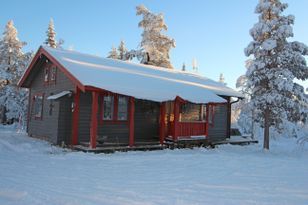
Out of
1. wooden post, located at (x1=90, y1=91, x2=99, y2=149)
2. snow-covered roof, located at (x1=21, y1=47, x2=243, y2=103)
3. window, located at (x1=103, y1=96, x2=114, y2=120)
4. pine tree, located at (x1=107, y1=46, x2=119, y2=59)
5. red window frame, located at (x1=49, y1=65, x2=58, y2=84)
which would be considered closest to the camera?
wooden post, located at (x1=90, y1=91, x2=99, y2=149)

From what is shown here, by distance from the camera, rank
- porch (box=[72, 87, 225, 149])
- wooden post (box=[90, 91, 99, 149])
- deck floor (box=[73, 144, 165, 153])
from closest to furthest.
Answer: deck floor (box=[73, 144, 165, 153]) → wooden post (box=[90, 91, 99, 149]) → porch (box=[72, 87, 225, 149])

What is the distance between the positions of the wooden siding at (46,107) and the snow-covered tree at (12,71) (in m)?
11.9

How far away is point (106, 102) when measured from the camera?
16906 millimetres

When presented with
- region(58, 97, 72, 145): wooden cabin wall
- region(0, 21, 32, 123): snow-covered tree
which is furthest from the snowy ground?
region(0, 21, 32, 123): snow-covered tree

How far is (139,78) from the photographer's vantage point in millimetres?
18125

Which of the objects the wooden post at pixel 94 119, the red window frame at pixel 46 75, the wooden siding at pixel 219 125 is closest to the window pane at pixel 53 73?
the red window frame at pixel 46 75

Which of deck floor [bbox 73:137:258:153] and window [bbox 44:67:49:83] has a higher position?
window [bbox 44:67:49:83]

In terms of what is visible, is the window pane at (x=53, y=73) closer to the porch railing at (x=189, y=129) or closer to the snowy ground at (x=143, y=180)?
the snowy ground at (x=143, y=180)

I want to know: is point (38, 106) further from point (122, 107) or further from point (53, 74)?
point (122, 107)

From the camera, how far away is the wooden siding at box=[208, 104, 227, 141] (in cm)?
2218

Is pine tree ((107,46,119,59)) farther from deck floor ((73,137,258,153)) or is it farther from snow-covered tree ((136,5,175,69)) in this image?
deck floor ((73,137,258,153))

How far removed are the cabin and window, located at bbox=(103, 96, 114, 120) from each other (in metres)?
0.01

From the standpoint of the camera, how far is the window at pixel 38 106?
1975 cm

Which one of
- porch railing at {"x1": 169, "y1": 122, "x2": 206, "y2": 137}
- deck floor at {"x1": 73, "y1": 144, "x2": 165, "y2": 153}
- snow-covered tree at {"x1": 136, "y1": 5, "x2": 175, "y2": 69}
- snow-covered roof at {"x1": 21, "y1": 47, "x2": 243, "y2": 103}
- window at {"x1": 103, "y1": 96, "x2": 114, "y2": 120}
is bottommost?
deck floor at {"x1": 73, "y1": 144, "x2": 165, "y2": 153}
